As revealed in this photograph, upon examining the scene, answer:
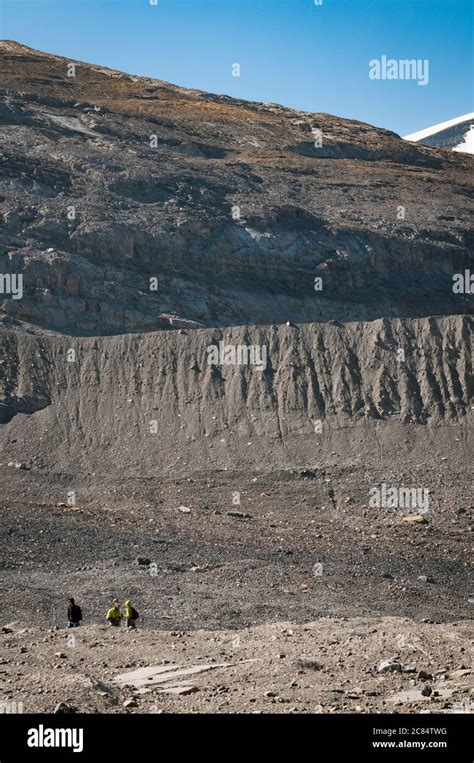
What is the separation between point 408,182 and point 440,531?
38258 mm

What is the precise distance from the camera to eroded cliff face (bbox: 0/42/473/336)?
4750cm

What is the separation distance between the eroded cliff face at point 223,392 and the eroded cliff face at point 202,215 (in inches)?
184

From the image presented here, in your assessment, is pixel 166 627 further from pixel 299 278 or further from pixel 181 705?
pixel 299 278

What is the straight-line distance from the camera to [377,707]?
1317cm

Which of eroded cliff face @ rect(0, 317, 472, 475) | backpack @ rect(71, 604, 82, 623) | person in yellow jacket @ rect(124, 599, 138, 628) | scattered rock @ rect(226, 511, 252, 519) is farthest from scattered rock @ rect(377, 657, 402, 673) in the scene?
eroded cliff face @ rect(0, 317, 472, 475)

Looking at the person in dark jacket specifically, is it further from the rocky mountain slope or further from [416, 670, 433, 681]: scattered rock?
[416, 670, 433, 681]: scattered rock

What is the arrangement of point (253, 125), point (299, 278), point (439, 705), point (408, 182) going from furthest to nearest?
point (253, 125) → point (408, 182) → point (299, 278) → point (439, 705)

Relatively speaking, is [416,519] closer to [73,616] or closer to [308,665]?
[73,616]

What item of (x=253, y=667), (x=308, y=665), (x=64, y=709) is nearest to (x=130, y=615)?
(x=253, y=667)

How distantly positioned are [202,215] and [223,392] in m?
16.6

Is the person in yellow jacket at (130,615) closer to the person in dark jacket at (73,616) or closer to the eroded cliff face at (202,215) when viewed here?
the person in dark jacket at (73,616)

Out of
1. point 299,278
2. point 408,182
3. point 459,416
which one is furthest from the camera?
point 408,182

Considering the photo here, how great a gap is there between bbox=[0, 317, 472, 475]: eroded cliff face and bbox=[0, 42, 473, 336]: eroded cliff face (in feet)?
15.3

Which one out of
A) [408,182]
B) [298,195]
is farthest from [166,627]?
[408,182]
